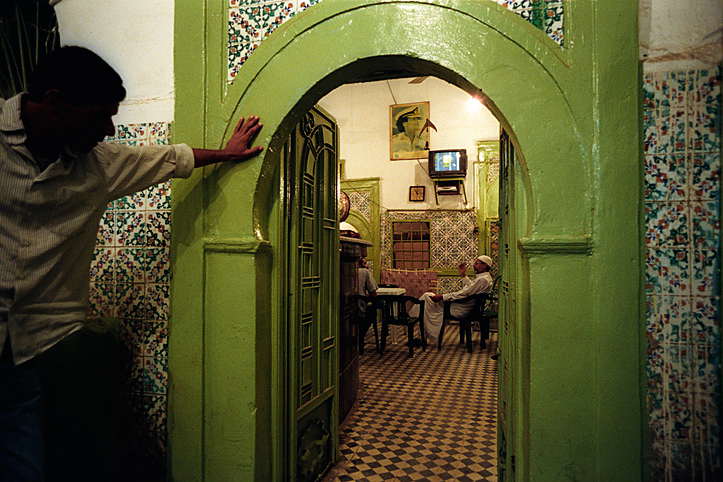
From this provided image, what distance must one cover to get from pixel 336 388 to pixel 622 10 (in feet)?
8.86

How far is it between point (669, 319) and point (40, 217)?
7.69ft

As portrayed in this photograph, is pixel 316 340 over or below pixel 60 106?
below

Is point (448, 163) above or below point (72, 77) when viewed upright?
above

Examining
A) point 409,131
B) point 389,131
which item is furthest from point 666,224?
point 389,131

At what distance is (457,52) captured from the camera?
1.76m

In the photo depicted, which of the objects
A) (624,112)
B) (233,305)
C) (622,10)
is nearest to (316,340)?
→ (233,305)

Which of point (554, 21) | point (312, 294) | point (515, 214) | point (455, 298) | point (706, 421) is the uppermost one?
point (554, 21)

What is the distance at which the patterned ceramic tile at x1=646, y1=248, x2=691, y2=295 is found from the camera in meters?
1.60

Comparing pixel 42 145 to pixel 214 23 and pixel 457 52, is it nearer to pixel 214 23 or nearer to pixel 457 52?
pixel 214 23

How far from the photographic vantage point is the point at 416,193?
30.3ft

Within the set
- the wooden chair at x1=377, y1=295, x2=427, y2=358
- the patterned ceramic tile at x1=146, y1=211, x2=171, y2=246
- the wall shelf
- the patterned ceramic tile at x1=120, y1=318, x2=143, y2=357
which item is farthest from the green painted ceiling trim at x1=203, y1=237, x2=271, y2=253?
the wall shelf

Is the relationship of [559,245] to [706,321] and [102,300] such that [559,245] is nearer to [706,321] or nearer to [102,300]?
[706,321]

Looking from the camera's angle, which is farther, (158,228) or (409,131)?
(409,131)

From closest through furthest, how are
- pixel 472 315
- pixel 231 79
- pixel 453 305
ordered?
pixel 231 79 < pixel 472 315 < pixel 453 305
